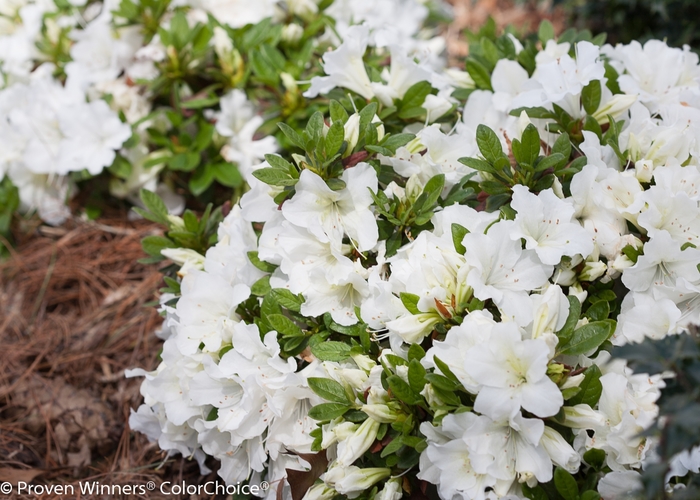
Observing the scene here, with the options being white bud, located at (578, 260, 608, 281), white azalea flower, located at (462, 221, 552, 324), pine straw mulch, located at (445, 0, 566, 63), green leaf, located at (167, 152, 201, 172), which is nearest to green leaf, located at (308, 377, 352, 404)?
white azalea flower, located at (462, 221, 552, 324)

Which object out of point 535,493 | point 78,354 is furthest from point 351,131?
point 78,354

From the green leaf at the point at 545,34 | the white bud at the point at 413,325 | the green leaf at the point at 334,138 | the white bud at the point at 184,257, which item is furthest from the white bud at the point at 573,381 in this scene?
the green leaf at the point at 545,34

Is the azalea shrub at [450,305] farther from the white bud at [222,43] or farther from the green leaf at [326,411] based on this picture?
the white bud at [222,43]

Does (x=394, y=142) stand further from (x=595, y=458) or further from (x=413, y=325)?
(x=595, y=458)

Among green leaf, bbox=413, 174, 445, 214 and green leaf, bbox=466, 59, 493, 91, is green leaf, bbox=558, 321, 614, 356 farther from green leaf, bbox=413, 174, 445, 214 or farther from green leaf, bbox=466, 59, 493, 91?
green leaf, bbox=466, 59, 493, 91

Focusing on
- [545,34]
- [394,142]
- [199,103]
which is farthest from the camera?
[199,103]

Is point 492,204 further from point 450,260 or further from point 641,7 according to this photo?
point 641,7
